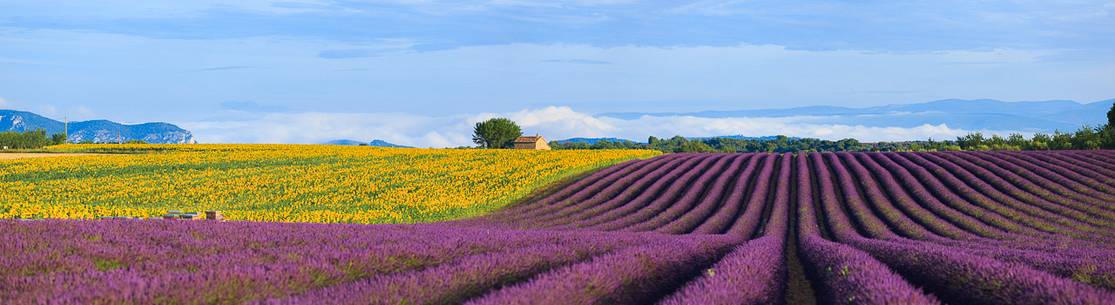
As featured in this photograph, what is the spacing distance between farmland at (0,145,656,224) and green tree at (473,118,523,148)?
2059 inches

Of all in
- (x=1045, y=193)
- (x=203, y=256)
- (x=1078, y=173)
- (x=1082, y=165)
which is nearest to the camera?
(x=203, y=256)

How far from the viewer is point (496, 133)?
376 ft

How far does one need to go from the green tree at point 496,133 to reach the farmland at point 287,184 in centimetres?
5229

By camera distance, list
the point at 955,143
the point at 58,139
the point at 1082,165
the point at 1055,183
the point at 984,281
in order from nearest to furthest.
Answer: the point at 984,281, the point at 1055,183, the point at 1082,165, the point at 955,143, the point at 58,139

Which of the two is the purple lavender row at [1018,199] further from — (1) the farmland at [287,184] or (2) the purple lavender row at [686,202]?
(1) the farmland at [287,184]

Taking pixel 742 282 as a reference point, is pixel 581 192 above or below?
below

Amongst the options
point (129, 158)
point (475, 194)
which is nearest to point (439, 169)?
point (475, 194)

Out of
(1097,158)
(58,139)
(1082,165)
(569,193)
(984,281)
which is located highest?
(58,139)

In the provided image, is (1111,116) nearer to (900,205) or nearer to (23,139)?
(900,205)

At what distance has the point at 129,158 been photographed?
57812 millimetres

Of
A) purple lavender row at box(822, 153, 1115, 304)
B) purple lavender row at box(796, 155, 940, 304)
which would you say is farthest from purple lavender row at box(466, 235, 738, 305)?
purple lavender row at box(822, 153, 1115, 304)

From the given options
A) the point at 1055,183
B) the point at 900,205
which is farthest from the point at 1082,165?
the point at 900,205

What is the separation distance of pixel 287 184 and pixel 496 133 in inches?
2917

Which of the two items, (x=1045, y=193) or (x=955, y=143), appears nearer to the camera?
(x=1045, y=193)
